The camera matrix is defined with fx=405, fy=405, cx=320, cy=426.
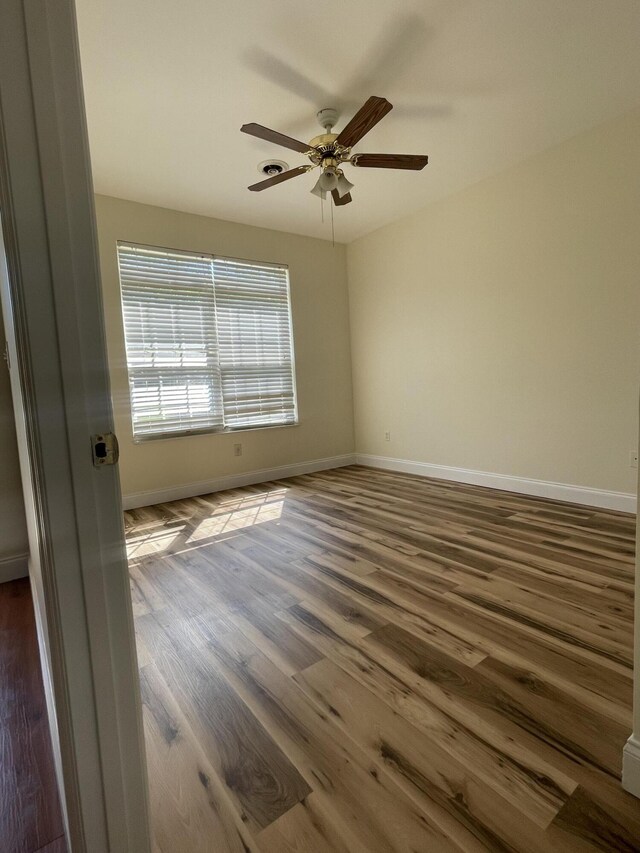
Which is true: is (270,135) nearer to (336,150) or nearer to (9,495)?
(336,150)

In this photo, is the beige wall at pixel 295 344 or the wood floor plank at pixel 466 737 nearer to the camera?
the wood floor plank at pixel 466 737

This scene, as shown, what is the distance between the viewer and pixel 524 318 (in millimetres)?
3520

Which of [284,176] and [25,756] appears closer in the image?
[25,756]

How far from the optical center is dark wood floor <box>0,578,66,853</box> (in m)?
1.00

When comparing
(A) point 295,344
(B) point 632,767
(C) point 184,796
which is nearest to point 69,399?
(C) point 184,796

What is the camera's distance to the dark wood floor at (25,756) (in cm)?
100

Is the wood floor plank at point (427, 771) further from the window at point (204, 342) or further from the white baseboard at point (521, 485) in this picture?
the window at point (204, 342)

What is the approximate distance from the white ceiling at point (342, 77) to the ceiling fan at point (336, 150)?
24 centimetres

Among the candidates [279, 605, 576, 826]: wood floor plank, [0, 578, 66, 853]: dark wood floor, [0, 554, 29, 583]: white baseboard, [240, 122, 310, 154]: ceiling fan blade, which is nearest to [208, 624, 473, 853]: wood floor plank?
[279, 605, 576, 826]: wood floor plank

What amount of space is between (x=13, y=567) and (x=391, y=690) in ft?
7.58

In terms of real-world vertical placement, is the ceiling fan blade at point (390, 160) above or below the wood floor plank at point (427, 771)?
above

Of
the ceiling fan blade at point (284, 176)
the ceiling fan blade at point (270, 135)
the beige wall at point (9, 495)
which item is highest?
the ceiling fan blade at point (284, 176)

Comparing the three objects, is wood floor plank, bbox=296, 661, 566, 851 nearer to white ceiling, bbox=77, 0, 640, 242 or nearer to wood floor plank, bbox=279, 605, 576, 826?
wood floor plank, bbox=279, 605, 576, 826

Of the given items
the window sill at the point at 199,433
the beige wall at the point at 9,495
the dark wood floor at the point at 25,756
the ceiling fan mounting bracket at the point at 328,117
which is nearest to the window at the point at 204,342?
the window sill at the point at 199,433
